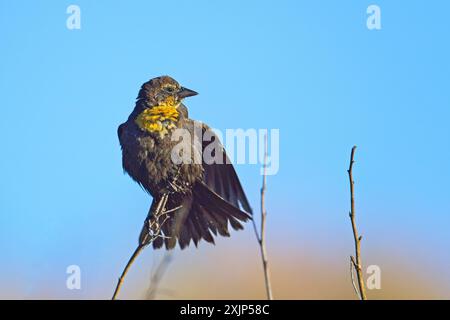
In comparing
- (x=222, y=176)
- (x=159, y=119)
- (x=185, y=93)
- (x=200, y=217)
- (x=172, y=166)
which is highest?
(x=185, y=93)

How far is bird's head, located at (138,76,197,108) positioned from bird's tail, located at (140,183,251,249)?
82cm

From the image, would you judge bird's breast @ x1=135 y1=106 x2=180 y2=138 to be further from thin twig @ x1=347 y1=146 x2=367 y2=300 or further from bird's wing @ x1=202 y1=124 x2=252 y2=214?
thin twig @ x1=347 y1=146 x2=367 y2=300

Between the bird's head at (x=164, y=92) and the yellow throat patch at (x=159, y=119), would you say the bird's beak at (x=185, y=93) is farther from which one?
the yellow throat patch at (x=159, y=119)

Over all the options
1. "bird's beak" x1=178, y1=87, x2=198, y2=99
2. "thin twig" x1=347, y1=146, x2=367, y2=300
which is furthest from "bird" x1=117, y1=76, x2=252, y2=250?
"thin twig" x1=347, y1=146, x2=367, y2=300

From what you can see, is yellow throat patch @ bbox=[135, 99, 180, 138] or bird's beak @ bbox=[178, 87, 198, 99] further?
bird's beak @ bbox=[178, 87, 198, 99]

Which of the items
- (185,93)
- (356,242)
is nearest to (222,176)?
(185,93)

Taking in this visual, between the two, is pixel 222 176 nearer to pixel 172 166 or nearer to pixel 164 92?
pixel 172 166

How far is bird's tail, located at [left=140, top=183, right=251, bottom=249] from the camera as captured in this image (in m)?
5.49

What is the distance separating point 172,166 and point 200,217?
1.60 ft

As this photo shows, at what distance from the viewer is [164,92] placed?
5875 mm

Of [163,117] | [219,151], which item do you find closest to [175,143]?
[163,117]
